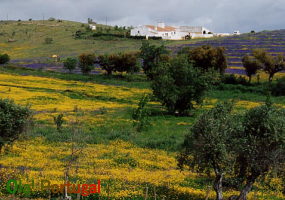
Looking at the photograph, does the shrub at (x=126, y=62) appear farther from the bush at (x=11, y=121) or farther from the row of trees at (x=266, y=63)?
the bush at (x=11, y=121)

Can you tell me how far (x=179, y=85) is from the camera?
55000mm

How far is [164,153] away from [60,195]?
592 inches

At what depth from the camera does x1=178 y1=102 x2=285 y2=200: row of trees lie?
19.2 meters

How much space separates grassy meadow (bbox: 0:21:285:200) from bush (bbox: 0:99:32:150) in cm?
106

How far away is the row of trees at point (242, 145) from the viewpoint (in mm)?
19172

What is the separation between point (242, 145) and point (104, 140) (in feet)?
61.5

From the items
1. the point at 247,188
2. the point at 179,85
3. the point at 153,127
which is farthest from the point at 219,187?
the point at 179,85

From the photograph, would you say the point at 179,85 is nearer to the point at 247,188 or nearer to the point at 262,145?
the point at 262,145

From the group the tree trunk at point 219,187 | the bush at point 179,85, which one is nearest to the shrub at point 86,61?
the bush at point 179,85

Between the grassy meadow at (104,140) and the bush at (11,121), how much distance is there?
1057 millimetres

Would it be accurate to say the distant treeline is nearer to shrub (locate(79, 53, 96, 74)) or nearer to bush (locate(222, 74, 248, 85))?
shrub (locate(79, 53, 96, 74))

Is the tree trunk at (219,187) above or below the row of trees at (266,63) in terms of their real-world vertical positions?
below

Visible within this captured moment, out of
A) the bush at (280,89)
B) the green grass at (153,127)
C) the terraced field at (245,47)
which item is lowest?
the green grass at (153,127)

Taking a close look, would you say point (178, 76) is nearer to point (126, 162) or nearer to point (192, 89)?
point (192, 89)
